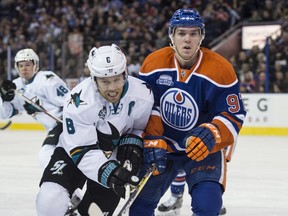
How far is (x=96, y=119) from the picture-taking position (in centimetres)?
274

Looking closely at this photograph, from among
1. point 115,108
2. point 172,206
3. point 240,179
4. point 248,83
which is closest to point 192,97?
point 115,108

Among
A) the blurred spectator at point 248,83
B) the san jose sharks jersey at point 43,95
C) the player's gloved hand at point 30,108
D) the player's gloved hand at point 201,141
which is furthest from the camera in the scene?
the blurred spectator at point 248,83

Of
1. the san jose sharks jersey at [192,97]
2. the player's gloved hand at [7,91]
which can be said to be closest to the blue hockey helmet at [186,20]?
the san jose sharks jersey at [192,97]

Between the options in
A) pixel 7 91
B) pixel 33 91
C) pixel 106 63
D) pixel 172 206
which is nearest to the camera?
pixel 106 63

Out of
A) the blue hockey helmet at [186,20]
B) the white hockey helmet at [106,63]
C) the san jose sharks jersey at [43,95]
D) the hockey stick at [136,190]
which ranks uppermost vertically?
the blue hockey helmet at [186,20]

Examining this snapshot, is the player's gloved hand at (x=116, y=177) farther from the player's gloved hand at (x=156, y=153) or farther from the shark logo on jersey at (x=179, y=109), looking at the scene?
the shark logo on jersey at (x=179, y=109)

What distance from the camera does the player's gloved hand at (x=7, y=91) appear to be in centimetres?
464

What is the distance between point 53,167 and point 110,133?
31cm

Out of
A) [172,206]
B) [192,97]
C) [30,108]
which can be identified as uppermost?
[192,97]

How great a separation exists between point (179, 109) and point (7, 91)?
7.03 ft

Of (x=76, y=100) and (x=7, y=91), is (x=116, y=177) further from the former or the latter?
(x=7, y=91)

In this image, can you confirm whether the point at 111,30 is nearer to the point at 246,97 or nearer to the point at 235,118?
the point at 246,97

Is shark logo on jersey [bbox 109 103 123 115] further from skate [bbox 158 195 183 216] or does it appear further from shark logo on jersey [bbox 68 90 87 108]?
skate [bbox 158 195 183 216]

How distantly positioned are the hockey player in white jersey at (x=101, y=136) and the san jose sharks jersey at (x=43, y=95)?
1642 mm
